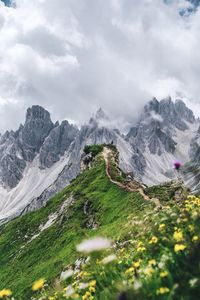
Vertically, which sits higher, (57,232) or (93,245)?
(57,232)

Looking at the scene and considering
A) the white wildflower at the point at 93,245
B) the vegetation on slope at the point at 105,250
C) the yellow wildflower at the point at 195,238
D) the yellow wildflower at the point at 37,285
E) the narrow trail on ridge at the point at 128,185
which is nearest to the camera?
the white wildflower at the point at 93,245

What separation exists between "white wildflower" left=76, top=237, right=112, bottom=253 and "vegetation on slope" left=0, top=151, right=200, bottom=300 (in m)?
0.04

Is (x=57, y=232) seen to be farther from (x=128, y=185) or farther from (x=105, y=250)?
(x=105, y=250)

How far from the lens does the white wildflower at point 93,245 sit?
742 centimetres

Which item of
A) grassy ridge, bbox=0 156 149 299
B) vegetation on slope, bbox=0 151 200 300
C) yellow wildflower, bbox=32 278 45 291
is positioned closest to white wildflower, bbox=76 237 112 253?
vegetation on slope, bbox=0 151 200 300

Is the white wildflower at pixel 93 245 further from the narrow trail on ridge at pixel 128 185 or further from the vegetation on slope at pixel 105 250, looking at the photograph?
the narrow trail on ridge at pixel 128 185

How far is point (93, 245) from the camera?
752 cm

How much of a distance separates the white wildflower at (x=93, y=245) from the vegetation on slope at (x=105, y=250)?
37 mm

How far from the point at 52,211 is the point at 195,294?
417 feet

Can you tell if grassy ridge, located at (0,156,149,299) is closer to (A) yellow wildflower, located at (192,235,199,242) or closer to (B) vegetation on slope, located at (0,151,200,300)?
(B) vegetation on slope, located at (0,151,200,300)

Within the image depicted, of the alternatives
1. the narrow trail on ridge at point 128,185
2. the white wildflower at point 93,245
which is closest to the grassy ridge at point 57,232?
the narrow trail on ridge at point 128,185

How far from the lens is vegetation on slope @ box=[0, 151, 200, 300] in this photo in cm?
802

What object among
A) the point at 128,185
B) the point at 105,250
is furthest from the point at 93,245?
the point at 128,185

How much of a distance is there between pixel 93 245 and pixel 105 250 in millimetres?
1607
